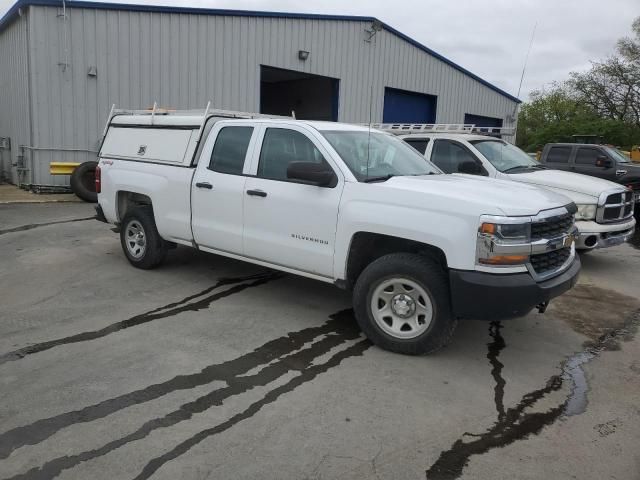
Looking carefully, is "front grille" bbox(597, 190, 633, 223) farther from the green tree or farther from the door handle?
the green tree

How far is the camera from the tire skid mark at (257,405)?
300cm

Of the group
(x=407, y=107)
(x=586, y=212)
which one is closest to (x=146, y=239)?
(x=586, y=212)

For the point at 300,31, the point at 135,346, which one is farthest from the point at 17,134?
the point at 135,346

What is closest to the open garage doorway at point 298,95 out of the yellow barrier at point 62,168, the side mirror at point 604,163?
the yellow barrier at point 62,168

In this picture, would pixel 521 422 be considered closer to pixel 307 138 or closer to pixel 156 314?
pixel 307 138

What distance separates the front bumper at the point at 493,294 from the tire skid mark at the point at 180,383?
1.25m

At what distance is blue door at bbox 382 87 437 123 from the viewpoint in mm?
19609

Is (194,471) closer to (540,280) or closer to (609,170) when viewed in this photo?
(540,280)

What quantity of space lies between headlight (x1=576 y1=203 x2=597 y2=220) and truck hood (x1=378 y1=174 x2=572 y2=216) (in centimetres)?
305

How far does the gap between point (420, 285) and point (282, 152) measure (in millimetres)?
1986

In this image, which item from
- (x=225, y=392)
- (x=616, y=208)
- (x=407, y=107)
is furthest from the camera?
(x=407, y=107)

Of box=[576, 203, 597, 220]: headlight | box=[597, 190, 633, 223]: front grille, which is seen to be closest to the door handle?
box=[576, 203, 597, 220]: headlight

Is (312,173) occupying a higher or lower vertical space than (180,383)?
higher

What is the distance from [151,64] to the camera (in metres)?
14.0
